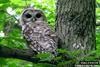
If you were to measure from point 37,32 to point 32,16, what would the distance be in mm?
A: 884

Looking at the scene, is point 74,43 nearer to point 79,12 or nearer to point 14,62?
point 79,12

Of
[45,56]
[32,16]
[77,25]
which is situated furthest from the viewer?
[32,16]

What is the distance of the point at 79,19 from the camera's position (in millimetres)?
3957

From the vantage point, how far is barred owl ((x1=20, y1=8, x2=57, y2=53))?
12.6 ft

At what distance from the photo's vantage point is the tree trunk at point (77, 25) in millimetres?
3914

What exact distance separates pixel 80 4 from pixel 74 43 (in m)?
0.55

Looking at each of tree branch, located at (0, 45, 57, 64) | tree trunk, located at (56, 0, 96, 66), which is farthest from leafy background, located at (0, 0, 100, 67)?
tree trunk, located at (56, 0, 96, 66)

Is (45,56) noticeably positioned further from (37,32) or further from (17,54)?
(37,32)

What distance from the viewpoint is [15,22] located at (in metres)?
5.16

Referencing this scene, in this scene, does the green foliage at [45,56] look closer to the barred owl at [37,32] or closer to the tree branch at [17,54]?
the tree branch at [17,54]

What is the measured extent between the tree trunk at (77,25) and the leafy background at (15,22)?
0.97 feet

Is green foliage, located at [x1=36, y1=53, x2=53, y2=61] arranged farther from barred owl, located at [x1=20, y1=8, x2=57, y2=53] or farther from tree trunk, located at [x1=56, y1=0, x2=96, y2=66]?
tree trunk, located at [x1=56, y1=0, x2=96, y2=66]

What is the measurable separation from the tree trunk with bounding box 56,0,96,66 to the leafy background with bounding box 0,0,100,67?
0.97ft

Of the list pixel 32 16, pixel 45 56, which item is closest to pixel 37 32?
pixel 32 16
